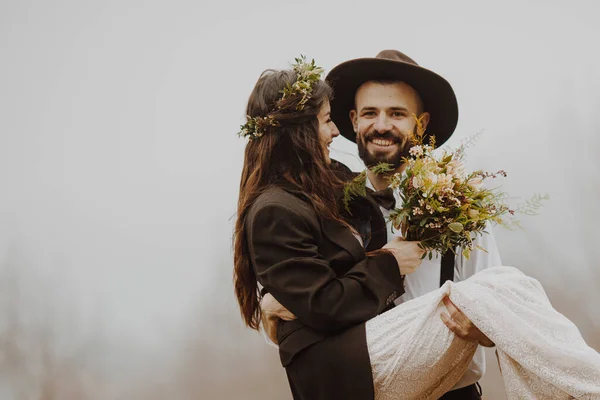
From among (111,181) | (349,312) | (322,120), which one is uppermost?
(322,120)

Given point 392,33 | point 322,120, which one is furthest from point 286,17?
point 322,120

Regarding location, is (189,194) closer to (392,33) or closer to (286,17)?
(286,17)

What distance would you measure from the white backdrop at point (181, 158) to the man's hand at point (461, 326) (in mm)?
2073

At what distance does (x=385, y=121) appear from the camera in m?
3.38

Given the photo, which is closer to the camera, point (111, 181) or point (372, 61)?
point (372, 61)

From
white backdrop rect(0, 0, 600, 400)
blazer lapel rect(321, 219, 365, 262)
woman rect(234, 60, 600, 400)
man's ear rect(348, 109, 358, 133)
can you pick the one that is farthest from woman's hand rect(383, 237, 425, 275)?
white backdrop rect(0, 0, 600, 400)

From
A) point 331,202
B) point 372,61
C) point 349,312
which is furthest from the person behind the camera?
point 372,61

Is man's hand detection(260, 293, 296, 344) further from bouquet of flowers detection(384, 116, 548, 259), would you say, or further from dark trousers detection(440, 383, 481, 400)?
dark trousers detection(440, 383, 481, 400)

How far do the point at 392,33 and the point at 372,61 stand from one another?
1.29m

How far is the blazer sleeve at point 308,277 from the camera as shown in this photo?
2457 mm

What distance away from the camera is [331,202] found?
276 cm

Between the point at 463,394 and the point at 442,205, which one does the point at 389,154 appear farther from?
the point at 463,394

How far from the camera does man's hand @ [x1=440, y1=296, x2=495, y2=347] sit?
2357 millimetres

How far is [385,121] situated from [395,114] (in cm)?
8
